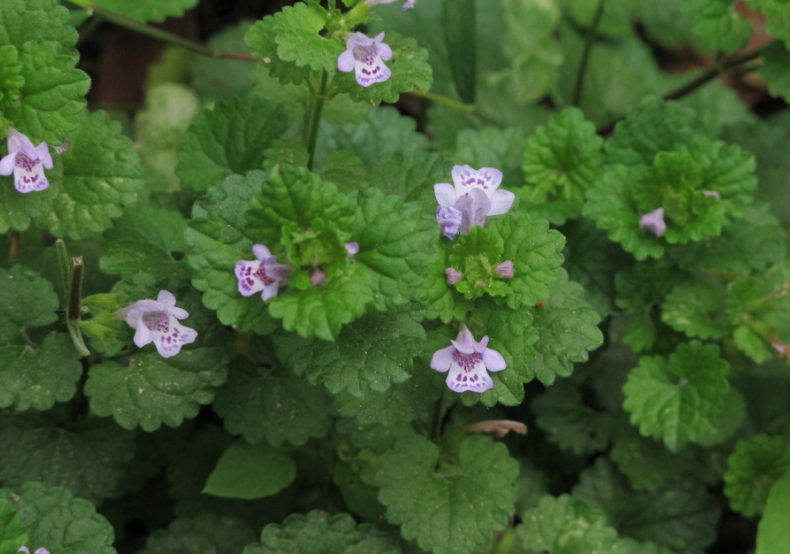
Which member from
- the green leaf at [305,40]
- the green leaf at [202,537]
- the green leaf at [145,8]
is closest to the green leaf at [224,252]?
the green leaf at [305,40]

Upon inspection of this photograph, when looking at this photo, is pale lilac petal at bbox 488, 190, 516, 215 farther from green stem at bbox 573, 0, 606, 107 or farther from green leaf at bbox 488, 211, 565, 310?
green stem at bbox 573, 0, 606, 107

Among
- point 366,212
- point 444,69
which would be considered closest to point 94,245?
point 366,212

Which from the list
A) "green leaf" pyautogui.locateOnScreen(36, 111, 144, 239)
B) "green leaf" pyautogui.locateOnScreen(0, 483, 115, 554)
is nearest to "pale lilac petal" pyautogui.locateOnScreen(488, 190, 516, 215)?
"green leaf" pyautogui.locateOnScreen(36, 111, 144, 239)

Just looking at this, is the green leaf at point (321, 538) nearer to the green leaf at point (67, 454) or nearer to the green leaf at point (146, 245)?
the green leaf at point (67, 454)

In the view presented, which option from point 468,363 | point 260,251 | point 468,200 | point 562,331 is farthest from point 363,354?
point 562,331

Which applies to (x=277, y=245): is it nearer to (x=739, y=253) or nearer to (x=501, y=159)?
(x=501, y=159)

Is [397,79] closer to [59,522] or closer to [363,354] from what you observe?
[363,354]
